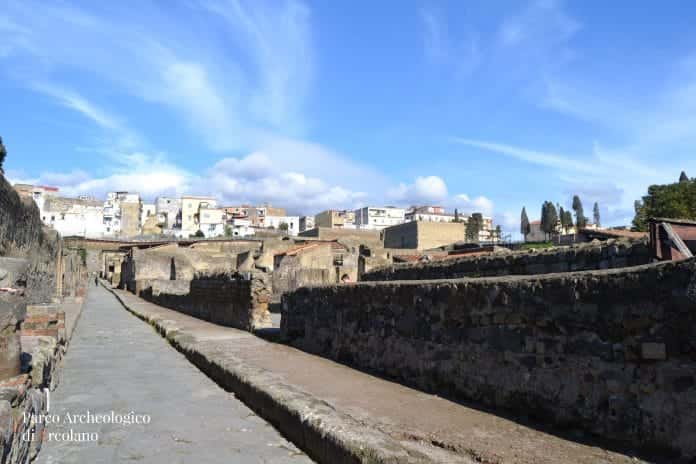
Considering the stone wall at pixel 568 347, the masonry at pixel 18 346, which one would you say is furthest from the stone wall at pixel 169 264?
the stone wall at pixel 568 347

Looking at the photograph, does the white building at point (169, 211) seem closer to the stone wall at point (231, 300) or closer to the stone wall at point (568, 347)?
the stone wall at point (231, 300)

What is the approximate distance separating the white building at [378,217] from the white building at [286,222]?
1347 centimetres

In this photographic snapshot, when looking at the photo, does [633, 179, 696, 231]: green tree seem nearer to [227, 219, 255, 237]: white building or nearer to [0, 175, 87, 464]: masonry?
[0, 175, 87, 464]: masonry

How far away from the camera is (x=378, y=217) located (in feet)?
403

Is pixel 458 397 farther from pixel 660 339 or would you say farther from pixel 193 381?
pixel 193 381

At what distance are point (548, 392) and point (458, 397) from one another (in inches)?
42.7

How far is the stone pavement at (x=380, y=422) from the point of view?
338 cm

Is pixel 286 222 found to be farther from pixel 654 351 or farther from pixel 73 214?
pixel 654 351

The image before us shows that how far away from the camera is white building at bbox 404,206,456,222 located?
12050 centimetres

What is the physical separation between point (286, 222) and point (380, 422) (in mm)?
114220

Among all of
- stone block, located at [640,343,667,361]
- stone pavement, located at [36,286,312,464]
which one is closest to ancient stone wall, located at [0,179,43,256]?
stone pavement, located at [36,286,312,464]

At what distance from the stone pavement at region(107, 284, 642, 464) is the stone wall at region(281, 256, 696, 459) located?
22 centimetres

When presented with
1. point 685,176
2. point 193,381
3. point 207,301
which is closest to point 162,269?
point 207,301

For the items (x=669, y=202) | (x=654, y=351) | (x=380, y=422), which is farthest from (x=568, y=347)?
(x=669, y=202)
